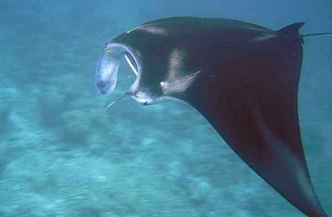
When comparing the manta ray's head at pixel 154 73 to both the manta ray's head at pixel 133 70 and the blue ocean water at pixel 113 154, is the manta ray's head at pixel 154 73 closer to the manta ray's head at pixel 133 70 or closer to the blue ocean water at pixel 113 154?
the manta ray's head at pixel 133 70

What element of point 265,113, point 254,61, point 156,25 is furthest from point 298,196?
point 156,25

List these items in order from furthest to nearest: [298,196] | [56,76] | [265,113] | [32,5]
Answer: [32,5], [56,76], [265,113], [298,196]

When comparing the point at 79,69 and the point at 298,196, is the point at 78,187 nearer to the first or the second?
the point at 298,196

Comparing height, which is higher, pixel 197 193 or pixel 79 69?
pixel 79 69

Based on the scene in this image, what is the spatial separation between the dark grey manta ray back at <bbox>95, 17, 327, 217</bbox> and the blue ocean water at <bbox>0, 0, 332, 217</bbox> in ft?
3.83

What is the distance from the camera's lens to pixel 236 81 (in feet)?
9.04

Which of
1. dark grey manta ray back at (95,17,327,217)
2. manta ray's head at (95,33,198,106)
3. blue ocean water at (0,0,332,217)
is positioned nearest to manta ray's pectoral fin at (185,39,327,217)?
dark grey manta ray back at (95,17,327,217)

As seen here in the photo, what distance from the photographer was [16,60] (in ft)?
30.1

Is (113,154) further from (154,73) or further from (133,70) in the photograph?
(154,73)

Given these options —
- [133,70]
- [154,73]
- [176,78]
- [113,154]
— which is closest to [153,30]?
[133,70]

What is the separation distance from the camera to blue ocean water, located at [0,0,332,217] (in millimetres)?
4172

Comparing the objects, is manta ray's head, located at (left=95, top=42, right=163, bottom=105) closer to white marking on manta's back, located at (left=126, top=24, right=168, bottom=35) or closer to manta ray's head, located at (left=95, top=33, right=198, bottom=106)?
manta ray's head, located at (left=95, top=33, right=198, bottom=106)

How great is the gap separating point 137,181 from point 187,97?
2517 millimetres

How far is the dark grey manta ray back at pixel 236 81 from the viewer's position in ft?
6.98
